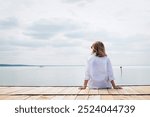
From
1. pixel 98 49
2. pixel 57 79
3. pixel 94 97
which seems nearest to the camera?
pixel 94 97

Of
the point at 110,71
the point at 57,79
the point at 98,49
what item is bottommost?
the point at 57,79

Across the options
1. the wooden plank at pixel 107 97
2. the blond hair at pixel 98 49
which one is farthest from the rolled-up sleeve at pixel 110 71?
the wooden plank at pixel 107 97

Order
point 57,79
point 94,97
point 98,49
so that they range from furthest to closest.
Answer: point 57,79, point 98,49, point 94,97

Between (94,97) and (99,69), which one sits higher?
(99,69)

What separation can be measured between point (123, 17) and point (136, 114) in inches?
157

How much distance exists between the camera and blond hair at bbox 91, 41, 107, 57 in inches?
191

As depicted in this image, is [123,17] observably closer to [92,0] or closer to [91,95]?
[92,0]

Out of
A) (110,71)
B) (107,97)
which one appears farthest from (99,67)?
(107,97)

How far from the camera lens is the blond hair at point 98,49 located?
4.86 metres

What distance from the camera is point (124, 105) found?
353cm

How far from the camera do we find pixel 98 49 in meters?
4.89

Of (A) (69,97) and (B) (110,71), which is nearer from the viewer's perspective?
(A) (69,97)

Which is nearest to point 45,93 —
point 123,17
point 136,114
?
point 136,114

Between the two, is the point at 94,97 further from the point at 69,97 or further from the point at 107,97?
the point at 69,97
